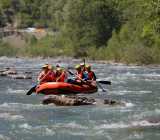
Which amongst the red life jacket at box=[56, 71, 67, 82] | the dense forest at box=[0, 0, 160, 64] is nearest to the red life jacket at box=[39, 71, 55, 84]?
the red life jacket at box=[56, 71, 67, 82]

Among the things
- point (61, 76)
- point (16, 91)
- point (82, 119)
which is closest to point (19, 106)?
point (82, 119)

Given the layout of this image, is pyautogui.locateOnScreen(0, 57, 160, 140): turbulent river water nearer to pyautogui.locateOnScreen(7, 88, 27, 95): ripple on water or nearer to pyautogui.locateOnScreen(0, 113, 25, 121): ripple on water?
pyautogui.locateOnScreen(0, 113, 25, 121): ripple on water

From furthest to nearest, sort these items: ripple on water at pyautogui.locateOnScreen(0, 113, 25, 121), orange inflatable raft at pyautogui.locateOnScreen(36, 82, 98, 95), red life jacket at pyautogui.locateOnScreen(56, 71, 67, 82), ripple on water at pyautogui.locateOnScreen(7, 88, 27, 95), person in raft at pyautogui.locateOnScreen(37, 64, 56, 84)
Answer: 1. ripple on water at pyautogui.locateOnScreen(7, 88, 27, 95)
2. person in raft at pyautogui.locateOnScreen(37, 64, 56, 84)
3. red life jacket at pyautogui.locateOnScreen(56, 71, 67, 82)
4. orange inflatable raft at pyautogui.locateOnScreen(36, 82, 98, 95)
5. ripple on water at pyautogui.locateOnScreen(0, 113, 25, 121)

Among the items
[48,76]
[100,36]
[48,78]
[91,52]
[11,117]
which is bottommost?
[91,52]

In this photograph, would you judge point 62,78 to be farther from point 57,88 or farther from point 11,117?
point 11,117

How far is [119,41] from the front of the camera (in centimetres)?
8181

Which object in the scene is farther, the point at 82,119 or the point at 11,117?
the point at 11,117

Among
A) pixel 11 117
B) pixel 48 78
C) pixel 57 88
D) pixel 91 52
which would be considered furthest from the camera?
pixel 91 52

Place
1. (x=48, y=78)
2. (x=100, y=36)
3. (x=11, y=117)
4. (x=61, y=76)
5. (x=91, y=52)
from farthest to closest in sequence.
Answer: (x=100, y=36) < (x=91, y=52) < (x=48, y=78) < (x=61, y=76) < (x=11, y=117)

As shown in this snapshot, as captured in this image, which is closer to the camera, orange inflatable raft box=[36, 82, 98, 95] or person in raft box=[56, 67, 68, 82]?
orange inflatable raft box=[36, 82, 98, 95]

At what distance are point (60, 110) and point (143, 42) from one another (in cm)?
4718

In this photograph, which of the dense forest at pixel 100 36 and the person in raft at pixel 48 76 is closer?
the person in raft at pixel 48 76

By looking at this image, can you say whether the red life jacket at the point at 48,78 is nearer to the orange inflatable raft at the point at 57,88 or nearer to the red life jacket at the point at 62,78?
the red life jacket at the point at 62,78

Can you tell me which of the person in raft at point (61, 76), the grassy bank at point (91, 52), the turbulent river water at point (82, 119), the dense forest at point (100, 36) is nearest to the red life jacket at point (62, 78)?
the person in raft at point (61, 76)
